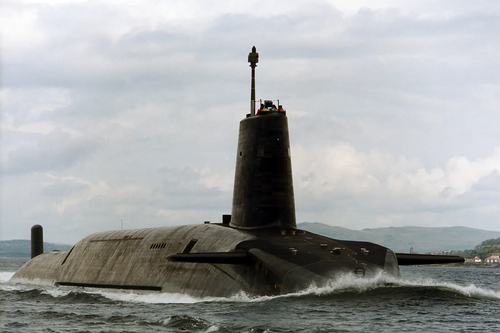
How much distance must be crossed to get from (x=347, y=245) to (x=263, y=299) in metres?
5.98

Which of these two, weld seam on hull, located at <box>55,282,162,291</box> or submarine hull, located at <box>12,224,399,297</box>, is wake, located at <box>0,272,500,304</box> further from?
weld seam on hull, located at <box>55,282,162,291</box>

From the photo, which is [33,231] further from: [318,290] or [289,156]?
[318,290]

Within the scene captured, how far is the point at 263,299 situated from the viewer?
24531 mm

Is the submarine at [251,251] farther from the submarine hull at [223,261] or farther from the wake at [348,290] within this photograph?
the wake at [348,290]

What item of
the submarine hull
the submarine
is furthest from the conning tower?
the submarine hull

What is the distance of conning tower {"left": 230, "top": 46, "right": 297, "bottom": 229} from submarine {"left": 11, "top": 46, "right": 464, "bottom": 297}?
0.14 feet

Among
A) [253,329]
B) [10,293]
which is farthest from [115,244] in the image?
[253,329]

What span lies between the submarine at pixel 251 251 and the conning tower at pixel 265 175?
0.04 metres

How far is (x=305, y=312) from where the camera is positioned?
71.7 ft

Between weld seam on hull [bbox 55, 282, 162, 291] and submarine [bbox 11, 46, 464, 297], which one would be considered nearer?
submarine [bbox 11, 46, 464, 297]

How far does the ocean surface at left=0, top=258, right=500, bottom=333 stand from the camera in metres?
20.4

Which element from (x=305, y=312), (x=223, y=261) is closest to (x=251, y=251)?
(x=223, y=261)

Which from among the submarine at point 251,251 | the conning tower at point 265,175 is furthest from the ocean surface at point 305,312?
the conning tower at point 265,175

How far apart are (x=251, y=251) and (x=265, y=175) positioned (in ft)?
18.4
